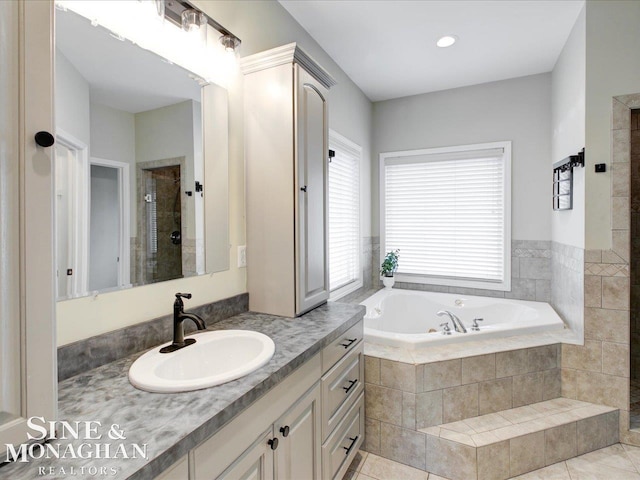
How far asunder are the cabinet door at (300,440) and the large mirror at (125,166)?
2.53 feet

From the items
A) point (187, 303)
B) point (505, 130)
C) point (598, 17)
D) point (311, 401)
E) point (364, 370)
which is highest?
point (598, 17)

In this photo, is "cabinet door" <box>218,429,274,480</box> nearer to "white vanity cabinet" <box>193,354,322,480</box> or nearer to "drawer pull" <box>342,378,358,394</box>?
"white vanity cabinet" <box>193,354,322,480</box>

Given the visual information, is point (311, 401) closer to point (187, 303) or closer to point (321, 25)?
point (187, 303)

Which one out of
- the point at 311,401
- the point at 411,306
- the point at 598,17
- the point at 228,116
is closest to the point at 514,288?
the point at 411,306

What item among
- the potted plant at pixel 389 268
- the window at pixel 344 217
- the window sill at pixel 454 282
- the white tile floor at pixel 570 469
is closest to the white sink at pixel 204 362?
the white tile floor at pixel 570 469

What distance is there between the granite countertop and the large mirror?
1.08 feet

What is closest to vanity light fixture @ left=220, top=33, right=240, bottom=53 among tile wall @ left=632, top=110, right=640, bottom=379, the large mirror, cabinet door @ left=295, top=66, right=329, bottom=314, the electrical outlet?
the large mirror

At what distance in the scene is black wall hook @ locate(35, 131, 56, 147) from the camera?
719mm

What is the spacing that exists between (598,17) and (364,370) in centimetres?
279

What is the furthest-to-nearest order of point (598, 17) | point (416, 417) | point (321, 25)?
1. point (321, 25)
2. point (598, 17)
3. point (416, 417)

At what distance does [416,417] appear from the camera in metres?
2.04

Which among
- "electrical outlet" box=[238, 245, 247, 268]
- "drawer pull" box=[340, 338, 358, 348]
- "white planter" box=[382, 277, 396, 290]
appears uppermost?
"electrical outlet" box=[238, 245, 247, 268]

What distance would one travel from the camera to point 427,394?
6.75ft

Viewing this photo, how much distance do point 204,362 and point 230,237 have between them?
682 mm
